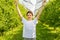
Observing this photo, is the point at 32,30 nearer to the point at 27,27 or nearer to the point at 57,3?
the point at 27,27

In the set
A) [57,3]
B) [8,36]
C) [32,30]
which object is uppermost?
[57,3]

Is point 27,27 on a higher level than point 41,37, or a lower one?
higher

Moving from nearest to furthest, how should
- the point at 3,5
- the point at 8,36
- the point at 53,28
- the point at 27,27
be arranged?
the point at 27,27 → the point at 53,28 → the point at 8,36 → the point at 3,5

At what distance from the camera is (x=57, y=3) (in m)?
11.3

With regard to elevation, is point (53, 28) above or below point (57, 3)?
below

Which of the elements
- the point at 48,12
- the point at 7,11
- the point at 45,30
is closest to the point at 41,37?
the point at 45,30

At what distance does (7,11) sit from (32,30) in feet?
27.9

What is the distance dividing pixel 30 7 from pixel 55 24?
188 cm

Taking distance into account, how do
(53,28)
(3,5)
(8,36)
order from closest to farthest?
1. (53,28)
2. (8,36)
3. (3,5)

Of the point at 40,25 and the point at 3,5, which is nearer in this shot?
the point at 40,25

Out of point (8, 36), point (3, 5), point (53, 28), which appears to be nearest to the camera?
point (53, 28)

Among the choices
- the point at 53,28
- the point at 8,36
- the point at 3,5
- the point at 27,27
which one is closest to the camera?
the point at 27,27

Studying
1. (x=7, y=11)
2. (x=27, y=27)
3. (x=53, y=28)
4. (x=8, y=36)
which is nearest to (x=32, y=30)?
(x=27, y=27)

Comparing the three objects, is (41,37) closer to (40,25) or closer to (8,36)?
(40,25)
